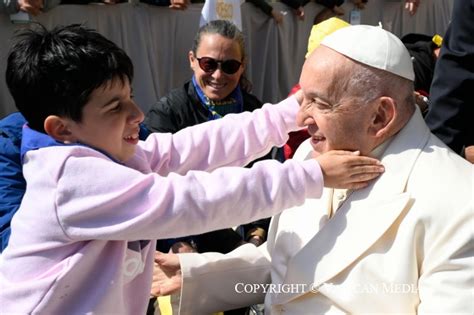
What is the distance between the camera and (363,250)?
60.7 inches

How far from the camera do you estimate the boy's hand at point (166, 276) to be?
Answer: 6.47 feet

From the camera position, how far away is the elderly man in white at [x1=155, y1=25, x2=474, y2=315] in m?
1.46

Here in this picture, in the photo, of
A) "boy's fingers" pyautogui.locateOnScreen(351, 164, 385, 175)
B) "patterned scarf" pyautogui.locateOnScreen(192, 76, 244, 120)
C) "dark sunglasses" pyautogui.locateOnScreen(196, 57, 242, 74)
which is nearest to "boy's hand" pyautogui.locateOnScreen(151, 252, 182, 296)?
"boy's fingers" pyautogui.locateOnScreen(351, 164, 385, 175)

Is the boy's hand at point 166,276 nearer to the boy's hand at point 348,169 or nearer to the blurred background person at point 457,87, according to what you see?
the boy's hand at point 348,169

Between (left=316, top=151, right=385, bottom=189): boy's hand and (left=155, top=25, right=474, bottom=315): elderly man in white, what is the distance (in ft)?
0.12

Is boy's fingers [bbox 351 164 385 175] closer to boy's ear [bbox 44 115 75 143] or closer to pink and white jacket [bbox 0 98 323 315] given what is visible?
pink and white jacket [bbox 0 98 323 315]

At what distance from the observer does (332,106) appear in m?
1.64

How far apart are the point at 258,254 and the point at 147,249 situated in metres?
0.56

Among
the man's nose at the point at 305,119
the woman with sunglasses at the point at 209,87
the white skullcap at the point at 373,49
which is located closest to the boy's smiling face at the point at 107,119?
the man's nose at the point at 305,119

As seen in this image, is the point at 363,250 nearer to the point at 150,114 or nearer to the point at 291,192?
the point at 291,192

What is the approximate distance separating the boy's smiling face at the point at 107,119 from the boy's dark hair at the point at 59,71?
2cm

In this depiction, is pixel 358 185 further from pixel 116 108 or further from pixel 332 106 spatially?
pixel 116 108

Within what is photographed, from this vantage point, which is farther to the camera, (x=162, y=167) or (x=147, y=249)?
→ (x=162, y=167)

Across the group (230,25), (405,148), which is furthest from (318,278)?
(230,25)
